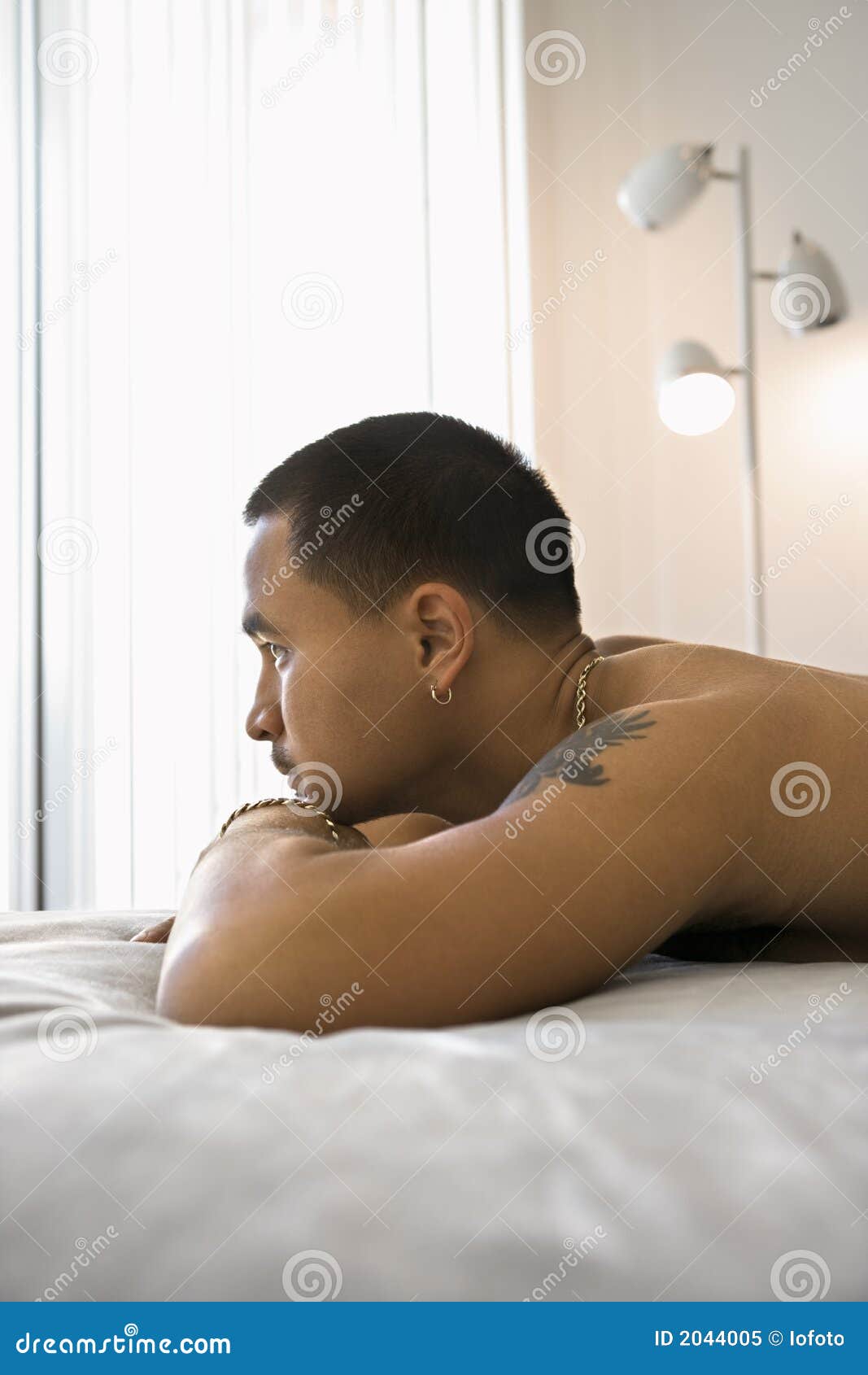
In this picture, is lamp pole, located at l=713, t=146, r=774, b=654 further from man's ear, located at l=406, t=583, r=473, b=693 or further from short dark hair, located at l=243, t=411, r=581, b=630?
man's ear, located at l=406, t=583, r=473, b=693

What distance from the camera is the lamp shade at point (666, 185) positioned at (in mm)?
2439

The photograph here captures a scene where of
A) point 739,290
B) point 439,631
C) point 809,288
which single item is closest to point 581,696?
point 439,631

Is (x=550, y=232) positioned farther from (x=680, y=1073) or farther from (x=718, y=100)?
(x=680, y=1073)

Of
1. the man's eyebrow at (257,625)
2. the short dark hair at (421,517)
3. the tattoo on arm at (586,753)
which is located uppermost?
the short dark hair at (421,517)

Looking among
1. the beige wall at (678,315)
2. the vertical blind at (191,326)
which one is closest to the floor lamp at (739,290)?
the beige wall at (678,315)

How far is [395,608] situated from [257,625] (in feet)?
0.41

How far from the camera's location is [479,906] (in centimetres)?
59

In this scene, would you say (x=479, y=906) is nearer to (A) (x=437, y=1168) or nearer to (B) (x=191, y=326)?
(A) (x=437, y=1168)

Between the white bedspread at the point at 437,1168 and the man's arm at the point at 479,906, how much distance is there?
62 millimetres

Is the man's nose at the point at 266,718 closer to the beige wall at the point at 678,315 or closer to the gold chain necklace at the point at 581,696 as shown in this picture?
the gold chain necklace at the point at 581,696

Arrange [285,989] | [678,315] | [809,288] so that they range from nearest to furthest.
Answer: [285,989] → [809,288] → [678,315]

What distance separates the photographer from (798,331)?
248 centimetres

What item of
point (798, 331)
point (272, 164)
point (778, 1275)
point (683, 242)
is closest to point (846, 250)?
point (798, 331)

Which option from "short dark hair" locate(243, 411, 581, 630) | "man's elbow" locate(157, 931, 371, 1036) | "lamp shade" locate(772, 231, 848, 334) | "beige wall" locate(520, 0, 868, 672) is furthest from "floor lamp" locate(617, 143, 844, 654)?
"man's elbow" locate(157, 931, 371, 1036)
